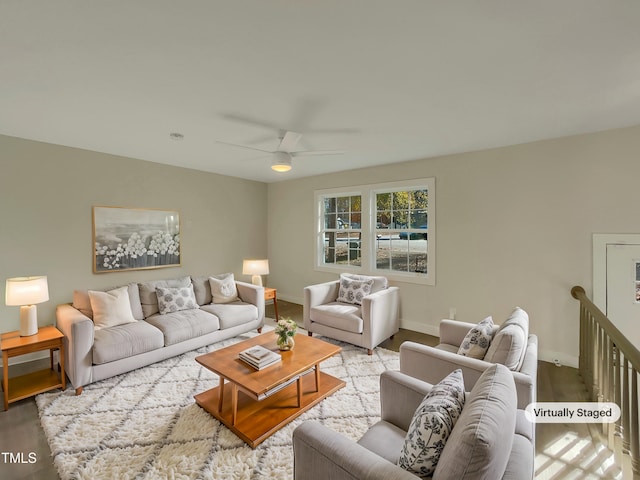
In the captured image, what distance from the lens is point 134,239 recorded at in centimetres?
413

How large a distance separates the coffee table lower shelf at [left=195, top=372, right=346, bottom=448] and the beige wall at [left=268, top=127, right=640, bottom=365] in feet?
7.04

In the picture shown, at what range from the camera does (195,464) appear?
188 centimetres

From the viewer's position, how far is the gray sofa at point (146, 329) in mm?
2713

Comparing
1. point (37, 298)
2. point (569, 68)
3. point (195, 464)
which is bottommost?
point (195, 464)

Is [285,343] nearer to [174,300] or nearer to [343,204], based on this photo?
[174,300]

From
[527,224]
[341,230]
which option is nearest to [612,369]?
[527,224]

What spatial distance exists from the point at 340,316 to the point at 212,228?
2801mm

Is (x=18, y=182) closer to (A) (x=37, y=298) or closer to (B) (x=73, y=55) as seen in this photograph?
(A) (x=37, y=298)

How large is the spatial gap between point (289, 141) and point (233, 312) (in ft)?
7.72

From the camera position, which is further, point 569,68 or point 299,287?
point 299,287

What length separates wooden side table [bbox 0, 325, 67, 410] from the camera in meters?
2.51

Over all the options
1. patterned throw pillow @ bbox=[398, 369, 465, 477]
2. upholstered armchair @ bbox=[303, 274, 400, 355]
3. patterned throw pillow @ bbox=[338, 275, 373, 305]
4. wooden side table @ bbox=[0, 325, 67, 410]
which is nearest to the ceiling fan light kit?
upholstered armchair @ bbox=[303, 274, 400, 355]

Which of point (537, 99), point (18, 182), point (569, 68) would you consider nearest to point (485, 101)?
point (537, 99)

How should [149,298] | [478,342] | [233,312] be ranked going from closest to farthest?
1. [478,342]
2. [149,298]
3. [233,312]
